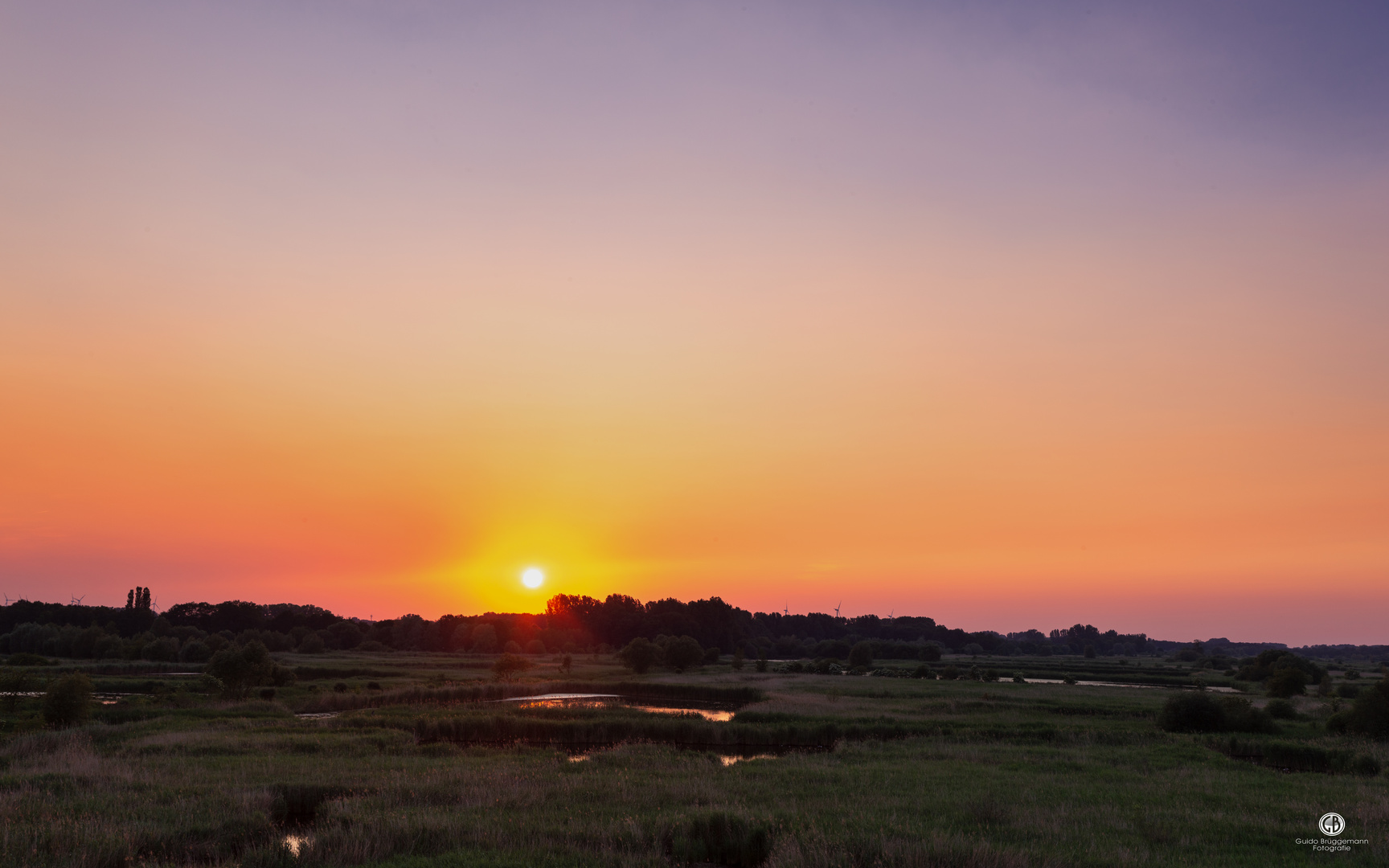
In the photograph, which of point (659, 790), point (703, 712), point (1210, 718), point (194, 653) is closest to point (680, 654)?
point (703, 712)

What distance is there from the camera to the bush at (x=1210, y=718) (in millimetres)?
45781

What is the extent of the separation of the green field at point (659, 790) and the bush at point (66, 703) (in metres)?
1.86

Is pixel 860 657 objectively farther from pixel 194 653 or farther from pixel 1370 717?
pixel 194 653

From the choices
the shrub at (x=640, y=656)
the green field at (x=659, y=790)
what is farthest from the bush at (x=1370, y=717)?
the shrub at (x=640, y=656)

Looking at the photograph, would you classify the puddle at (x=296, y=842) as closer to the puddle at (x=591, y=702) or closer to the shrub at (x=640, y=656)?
the puddle at (x=591, y=702)

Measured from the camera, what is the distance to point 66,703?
43.1 metres

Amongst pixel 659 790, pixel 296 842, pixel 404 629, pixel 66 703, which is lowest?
pixel 404 629

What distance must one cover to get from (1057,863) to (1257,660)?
117173 millimetres

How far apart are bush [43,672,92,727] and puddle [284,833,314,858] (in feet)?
96.2

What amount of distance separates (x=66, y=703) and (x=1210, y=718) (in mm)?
63892

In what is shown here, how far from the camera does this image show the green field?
19.5 metres

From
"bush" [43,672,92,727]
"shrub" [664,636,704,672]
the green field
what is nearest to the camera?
the green field

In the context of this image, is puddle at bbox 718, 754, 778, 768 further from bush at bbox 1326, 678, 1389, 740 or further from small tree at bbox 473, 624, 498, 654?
small tree at bbox 473, 624, 498, 654

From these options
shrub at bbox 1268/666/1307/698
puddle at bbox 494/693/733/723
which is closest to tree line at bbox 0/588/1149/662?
puddle at bbox 494/693/733/723
